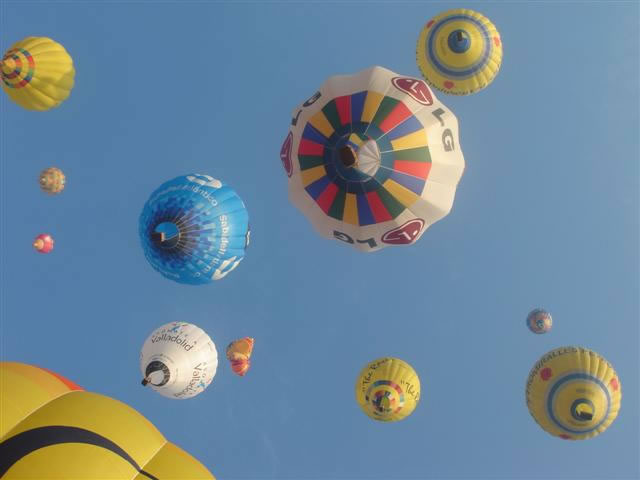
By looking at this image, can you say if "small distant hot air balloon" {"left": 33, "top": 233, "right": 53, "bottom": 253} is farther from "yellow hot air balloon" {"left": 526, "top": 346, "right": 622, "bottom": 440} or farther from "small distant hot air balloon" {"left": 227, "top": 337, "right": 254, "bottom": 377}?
"yellow hot air balloon" {"left": 526, "top": 346, "right": 622, "bottom": 440}

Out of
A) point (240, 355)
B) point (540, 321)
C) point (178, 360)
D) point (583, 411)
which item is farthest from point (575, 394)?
point (178, 360)

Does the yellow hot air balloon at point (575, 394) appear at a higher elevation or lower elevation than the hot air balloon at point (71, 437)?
higher

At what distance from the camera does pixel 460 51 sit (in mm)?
10773

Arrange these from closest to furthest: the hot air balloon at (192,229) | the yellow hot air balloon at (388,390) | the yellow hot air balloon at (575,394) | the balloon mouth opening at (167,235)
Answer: the balloon mouth opening at (167,235) → the hot air balloon at (192,229) → the yellow hot air balloon at (575,394) → the yellow hot air balloon at (388,390)

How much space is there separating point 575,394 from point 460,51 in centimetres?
775

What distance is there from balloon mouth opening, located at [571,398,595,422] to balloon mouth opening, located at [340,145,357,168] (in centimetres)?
647

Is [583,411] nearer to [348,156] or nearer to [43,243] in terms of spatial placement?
[348,156]

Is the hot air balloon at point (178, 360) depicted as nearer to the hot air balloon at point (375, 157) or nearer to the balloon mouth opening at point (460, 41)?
the hot air balloon at point (375, 157)

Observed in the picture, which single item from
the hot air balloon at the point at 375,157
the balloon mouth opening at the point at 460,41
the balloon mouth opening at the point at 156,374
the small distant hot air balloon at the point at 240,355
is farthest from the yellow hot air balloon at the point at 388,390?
the balloon mouth opening at the point at 460,41

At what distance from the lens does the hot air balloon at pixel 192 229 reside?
9.05 m

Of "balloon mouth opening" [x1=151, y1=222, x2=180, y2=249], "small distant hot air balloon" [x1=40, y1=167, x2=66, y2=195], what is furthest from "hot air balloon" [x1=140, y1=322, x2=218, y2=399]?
"small distant hot air balloon" [x1=40, y1=167, x2=66, y2=195]

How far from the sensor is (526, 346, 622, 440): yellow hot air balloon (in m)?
9.21

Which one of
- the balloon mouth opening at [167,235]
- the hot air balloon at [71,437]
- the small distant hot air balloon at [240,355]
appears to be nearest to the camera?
the hot air balloon at [71,437]

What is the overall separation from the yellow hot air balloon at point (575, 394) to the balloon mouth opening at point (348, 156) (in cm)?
608
